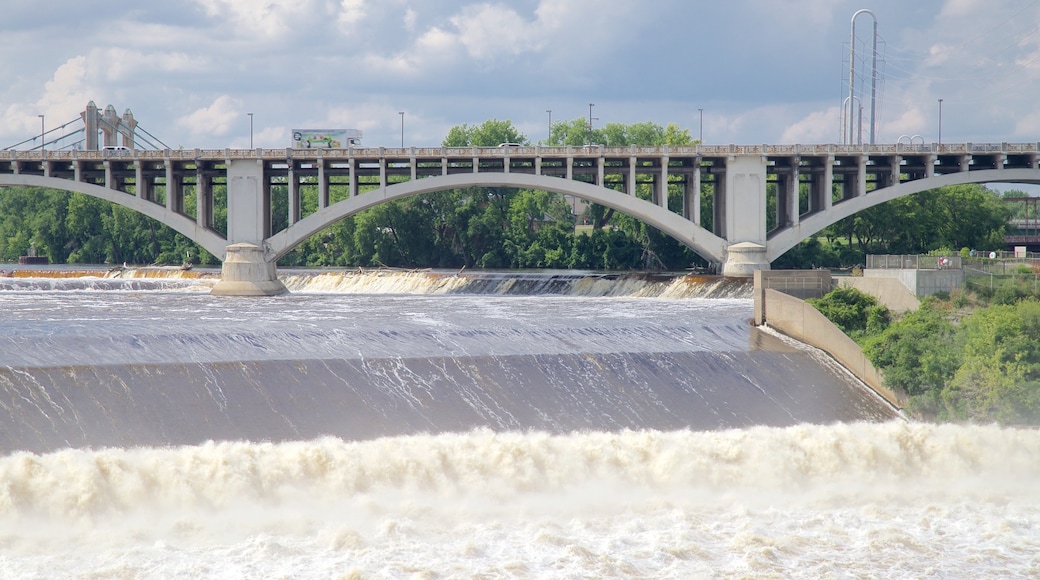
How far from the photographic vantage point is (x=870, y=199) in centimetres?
6175

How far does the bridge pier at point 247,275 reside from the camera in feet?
194

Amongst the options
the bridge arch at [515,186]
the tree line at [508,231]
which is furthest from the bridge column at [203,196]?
the tree line at [508,231]

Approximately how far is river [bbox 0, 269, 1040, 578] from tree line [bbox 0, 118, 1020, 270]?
4474 cm

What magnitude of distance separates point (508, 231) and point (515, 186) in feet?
83.9

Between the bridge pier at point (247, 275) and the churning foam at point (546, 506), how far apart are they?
36.9 m

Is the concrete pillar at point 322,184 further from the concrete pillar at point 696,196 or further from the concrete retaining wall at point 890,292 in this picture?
the concrete retaining wall at point 890,292

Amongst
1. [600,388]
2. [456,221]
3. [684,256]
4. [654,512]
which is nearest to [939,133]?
[684,256]

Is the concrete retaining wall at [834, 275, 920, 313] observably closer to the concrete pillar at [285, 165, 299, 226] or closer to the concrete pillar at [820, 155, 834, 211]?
the concrete pillar at [820, 155, 834, 211]

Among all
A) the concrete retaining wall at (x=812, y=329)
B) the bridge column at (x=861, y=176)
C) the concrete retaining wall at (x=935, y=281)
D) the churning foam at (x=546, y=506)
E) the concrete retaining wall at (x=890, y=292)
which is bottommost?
the churning foam at (x=546, y=506)

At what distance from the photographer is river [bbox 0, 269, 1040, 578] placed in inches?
768

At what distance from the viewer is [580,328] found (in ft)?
123

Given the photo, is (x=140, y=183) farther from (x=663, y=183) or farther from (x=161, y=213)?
(x=663, y=183)

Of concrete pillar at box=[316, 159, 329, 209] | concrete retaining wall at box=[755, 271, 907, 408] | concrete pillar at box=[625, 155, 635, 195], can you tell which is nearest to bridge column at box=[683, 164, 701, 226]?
concrete pillar at box=[625, 155, 635, 195]

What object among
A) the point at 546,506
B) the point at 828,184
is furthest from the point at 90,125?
the point at 546,506
